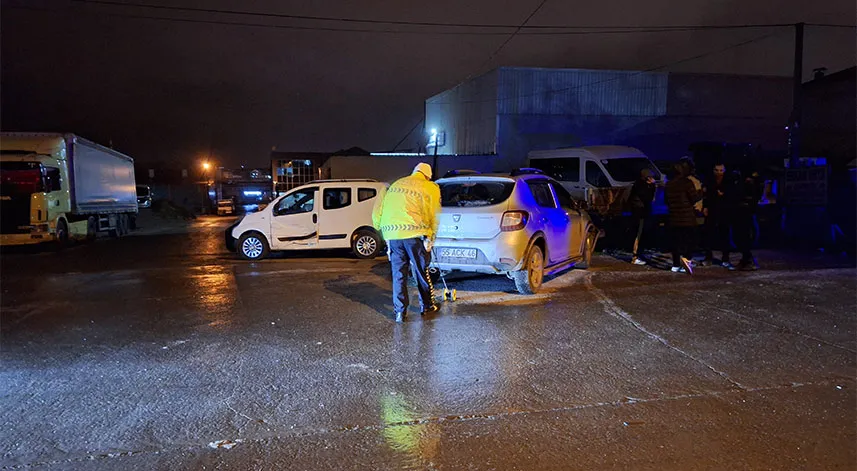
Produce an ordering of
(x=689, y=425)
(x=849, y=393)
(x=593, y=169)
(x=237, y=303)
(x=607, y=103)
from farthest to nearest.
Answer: (x=607, y=103)
(x=593, y=169)
(x=237, y=303)
(x=849, y=393)
(x=689, y=425)

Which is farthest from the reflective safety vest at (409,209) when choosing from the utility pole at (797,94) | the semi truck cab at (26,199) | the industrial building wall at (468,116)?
the industrial building wall at (468,116)

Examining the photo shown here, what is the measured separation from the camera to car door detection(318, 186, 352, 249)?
11.3 meters

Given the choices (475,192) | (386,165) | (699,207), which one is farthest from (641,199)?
(386,165)

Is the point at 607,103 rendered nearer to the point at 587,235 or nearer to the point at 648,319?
the point at 587,235

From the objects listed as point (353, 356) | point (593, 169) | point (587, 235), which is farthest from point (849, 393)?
point (593, 169)

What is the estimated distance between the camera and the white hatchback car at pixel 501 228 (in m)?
6.70

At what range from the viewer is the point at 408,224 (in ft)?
18.2

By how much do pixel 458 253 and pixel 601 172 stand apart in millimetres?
7310

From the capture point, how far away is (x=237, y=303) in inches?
272

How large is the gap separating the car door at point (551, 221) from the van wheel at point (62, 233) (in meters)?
13.5

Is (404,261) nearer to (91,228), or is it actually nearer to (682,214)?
(682,214)

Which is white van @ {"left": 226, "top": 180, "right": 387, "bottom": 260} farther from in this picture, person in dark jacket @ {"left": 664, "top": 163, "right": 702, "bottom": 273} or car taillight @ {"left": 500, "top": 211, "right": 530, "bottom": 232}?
person in dark jacket @ {"left": 664, "top": 163, "right": 702, "bottom": 273}

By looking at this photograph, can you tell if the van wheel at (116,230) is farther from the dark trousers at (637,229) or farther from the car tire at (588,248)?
the dark trousers at (637,229)

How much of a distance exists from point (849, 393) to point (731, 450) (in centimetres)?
159
